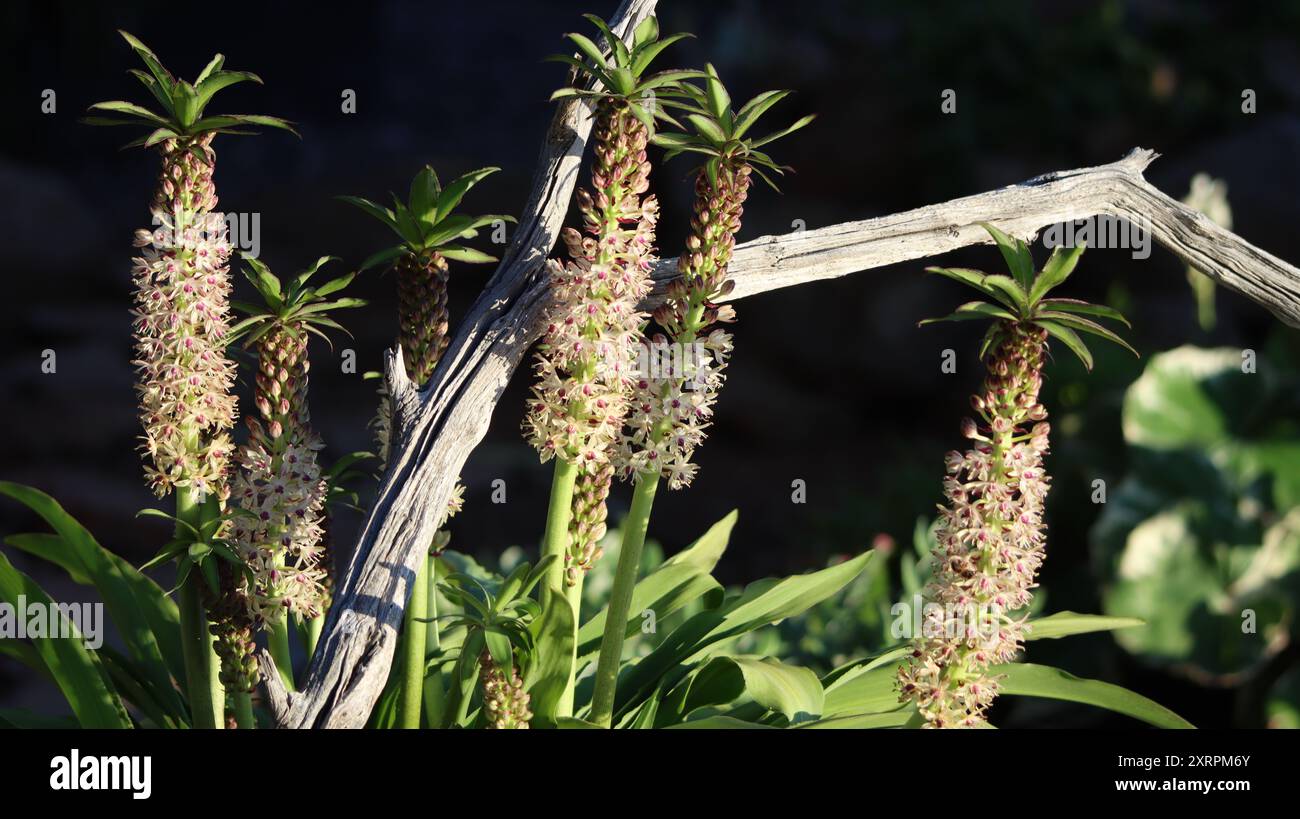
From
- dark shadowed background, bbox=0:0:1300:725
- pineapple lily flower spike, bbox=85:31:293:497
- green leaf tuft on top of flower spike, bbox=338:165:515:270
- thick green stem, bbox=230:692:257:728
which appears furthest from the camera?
dark shadowed background, bbox=0:0:1300:725

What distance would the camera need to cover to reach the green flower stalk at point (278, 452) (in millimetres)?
2291

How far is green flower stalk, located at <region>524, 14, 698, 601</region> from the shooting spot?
7.39 ft

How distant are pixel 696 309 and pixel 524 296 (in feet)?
1.33

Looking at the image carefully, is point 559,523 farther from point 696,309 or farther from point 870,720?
point 870,720

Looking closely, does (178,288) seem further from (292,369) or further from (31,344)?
(31,344)

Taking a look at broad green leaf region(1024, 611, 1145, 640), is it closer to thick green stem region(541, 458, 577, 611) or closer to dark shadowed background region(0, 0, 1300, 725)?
thick green stem region(541, 458, 577, 611)

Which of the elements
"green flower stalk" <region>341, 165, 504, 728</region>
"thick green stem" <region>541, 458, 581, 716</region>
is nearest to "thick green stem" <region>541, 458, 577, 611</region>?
"thick green stem" <region>541, 458, 581, 716</region>

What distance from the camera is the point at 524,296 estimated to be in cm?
255

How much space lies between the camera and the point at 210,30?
13.5 m

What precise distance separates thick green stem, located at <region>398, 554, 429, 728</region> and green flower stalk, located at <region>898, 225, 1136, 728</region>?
975 mm

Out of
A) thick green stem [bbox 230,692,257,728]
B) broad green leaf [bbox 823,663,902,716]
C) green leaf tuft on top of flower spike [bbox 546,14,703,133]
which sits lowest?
broad green leaf [bbox 823,663,902,716]

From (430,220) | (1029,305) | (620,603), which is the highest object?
(430,220)

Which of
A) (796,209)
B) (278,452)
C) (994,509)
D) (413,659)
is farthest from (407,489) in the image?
(796,209)

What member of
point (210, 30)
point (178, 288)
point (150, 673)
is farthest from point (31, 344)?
point (178, 288)
